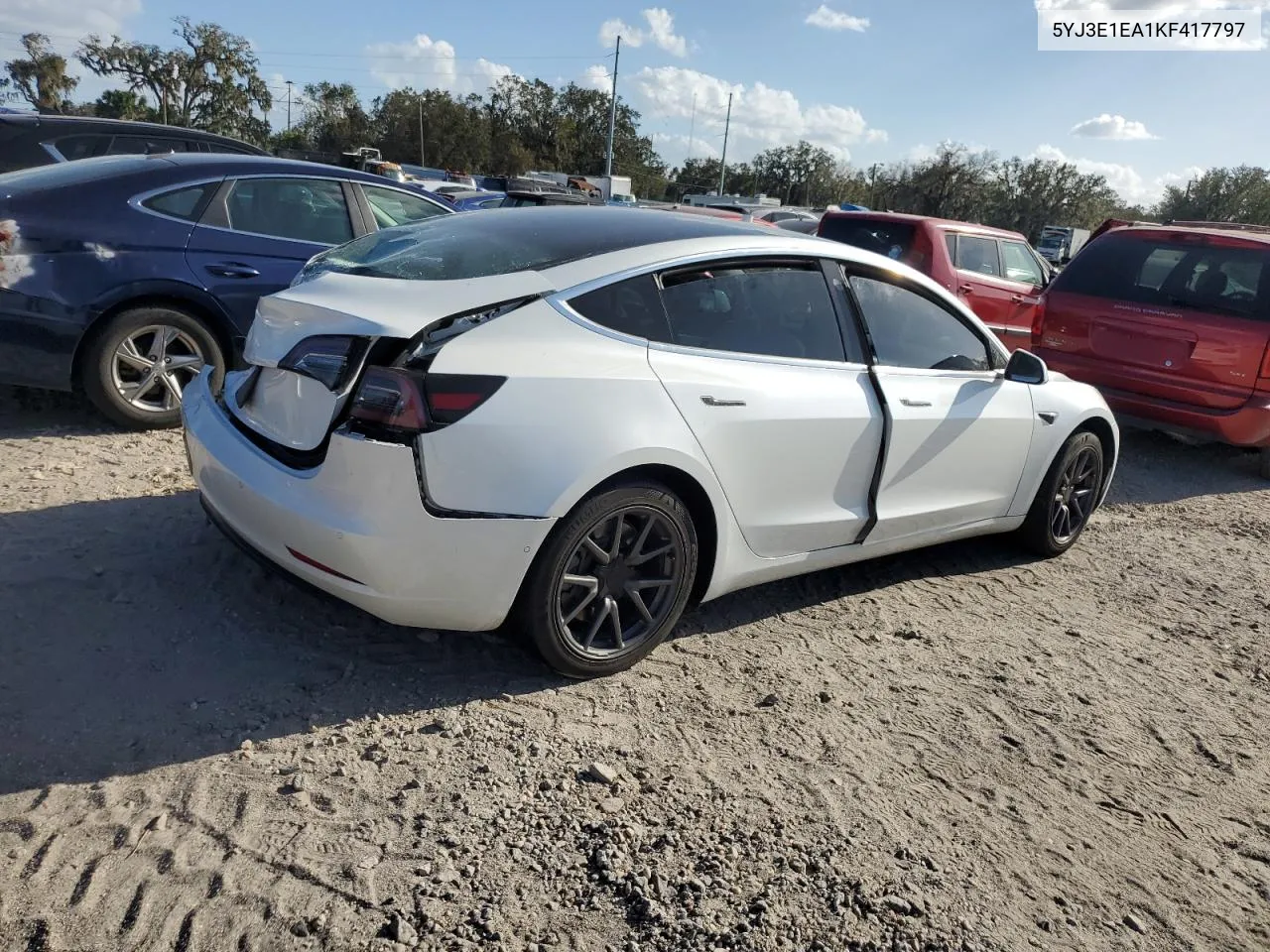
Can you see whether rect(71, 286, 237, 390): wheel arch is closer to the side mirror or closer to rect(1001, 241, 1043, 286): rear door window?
the side mirror

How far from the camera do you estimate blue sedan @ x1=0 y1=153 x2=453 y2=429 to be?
483cm

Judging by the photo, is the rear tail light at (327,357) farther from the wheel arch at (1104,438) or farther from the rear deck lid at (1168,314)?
the rear deck lid at (1168,314)

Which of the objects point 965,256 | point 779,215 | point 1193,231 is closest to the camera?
point 1193,231

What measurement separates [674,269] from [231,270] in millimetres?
3197

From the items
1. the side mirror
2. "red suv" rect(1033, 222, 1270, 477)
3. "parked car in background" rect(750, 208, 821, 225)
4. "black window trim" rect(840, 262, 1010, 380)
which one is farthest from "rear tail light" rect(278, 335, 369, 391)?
"parked car in background" rect(750, 208, 821, 225)

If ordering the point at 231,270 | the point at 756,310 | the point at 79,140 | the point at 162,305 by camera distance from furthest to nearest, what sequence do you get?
1. the point at 79,140
2. the point at 231,270
3. the point at 162,305
4. the point at 756,310

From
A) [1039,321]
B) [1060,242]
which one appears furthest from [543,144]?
[1039,321]

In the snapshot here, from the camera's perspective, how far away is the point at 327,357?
294 centimetres

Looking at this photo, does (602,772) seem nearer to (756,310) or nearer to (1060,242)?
(756,310)

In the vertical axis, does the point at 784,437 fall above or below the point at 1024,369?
below

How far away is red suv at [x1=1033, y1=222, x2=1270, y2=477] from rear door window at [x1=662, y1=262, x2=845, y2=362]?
14.4ft

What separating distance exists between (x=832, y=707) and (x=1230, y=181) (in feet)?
226

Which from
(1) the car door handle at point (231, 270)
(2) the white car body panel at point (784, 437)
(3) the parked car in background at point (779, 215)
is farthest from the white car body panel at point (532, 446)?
(3) the parked car in background at point (779, 215)

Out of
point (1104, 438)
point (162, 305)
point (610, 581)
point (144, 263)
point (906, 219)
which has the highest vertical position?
point (906, 219)
